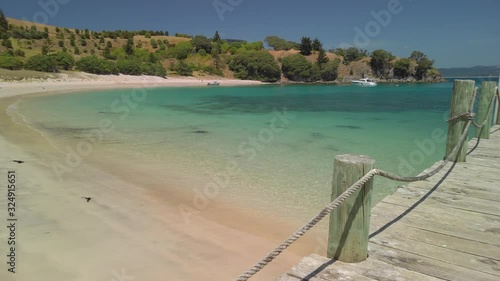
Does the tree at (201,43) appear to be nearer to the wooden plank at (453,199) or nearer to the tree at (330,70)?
the tree at (330,70)

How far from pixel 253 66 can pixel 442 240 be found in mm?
88834

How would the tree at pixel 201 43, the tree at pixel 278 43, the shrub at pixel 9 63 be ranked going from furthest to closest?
the tree at pixel 278 43
the tree at pixel 201 43
the shrub at pixel 9 63

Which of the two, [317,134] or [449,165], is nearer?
[449,165]

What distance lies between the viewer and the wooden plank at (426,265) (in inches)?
99.5

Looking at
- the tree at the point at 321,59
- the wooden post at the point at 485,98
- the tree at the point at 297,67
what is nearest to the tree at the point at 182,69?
the tree at the point at 297,67

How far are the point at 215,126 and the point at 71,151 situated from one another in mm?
7545

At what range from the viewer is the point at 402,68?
109312 mm

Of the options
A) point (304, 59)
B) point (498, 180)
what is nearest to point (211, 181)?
point (498, 180)

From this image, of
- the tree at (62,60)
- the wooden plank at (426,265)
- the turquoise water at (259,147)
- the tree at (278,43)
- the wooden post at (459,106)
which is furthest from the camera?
the tree at (278,43)

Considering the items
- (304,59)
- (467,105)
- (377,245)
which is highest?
(304,59)

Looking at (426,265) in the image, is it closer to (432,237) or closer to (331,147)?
(432,237)

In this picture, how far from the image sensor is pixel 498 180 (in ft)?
16.2

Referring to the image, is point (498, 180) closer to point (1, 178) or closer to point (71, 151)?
point (1, 178)

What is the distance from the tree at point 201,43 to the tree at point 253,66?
824cm
